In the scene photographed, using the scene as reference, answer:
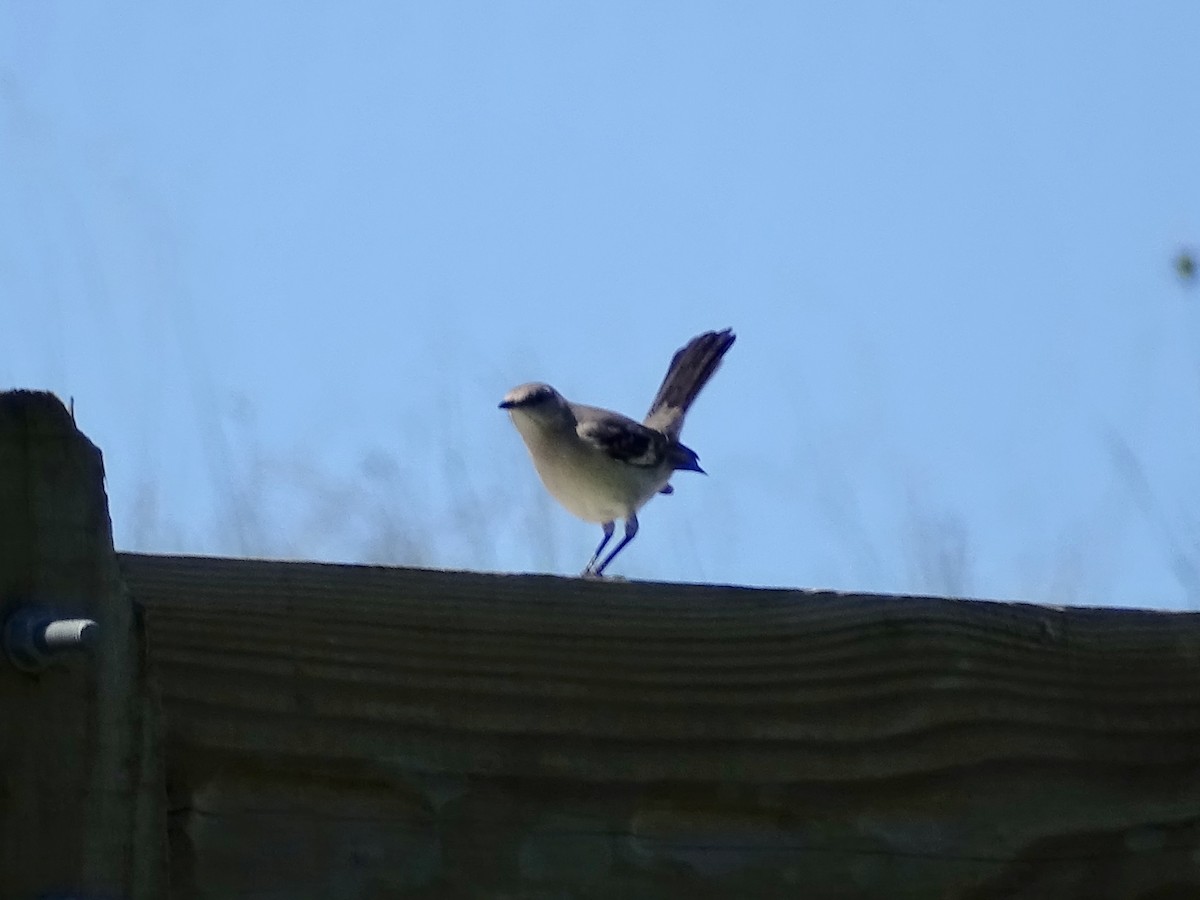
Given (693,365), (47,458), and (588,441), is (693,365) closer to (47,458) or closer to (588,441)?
(588,441)

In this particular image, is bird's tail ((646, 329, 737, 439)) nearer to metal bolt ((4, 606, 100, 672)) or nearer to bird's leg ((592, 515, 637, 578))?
bird's leg ((592, 515, 637, 578))

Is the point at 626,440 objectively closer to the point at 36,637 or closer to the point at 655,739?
the point at 655,739

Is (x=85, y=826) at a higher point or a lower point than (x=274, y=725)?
lower

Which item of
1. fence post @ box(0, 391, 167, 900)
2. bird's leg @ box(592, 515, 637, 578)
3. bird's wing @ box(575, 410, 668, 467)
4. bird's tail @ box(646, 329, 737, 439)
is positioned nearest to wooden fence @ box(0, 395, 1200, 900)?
fence post @ box(0, 391, 167, 900)

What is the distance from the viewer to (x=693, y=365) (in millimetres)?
8633

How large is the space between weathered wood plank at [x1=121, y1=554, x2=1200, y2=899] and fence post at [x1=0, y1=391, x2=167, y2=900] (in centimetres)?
11

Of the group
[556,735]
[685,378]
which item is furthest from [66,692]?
[685,378]

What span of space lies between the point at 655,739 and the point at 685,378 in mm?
7139

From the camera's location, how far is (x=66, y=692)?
1238mm

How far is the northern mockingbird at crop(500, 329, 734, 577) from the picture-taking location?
7.43 m

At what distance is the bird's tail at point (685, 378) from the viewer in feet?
27.8

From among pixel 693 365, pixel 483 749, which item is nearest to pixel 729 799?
pixel 483 749

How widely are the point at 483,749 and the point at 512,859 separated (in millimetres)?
96

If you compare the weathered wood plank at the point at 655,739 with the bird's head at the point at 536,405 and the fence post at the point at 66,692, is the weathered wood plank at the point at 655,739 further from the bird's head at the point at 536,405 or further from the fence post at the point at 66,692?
the bird's head at the point at 536,405
